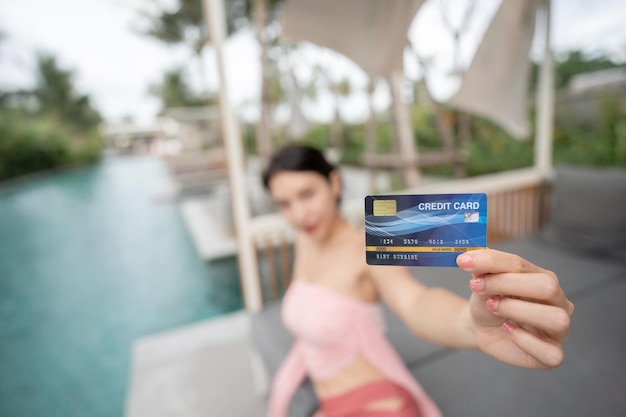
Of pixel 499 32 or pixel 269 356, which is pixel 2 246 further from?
pixel 499 32

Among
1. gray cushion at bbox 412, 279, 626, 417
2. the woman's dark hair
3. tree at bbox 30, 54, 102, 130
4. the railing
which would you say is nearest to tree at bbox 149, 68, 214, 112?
tree at bbox 30, 54, 102, 130

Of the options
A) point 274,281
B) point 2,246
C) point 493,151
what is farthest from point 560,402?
point 2,246

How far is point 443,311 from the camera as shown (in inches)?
24.1

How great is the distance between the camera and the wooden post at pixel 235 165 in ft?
6.45

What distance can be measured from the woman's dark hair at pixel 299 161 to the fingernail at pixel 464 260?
0.66 metres

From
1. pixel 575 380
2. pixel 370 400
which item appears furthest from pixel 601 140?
pixel 370 400

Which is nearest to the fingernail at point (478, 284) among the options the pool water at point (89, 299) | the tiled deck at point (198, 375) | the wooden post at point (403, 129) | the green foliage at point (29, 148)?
the pool water at point (89, 299)

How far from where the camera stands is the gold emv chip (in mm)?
292

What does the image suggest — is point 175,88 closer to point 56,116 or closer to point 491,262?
point 56,116

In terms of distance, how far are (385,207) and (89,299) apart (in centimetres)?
503

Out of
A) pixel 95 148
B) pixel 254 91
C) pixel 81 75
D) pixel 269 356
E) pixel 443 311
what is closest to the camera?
pixel 443 311

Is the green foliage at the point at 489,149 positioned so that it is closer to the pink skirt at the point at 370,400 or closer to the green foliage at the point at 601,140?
the green foliage at the point at 601,140

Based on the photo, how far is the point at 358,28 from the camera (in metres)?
1.18

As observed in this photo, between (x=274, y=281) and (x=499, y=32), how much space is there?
1811mm
